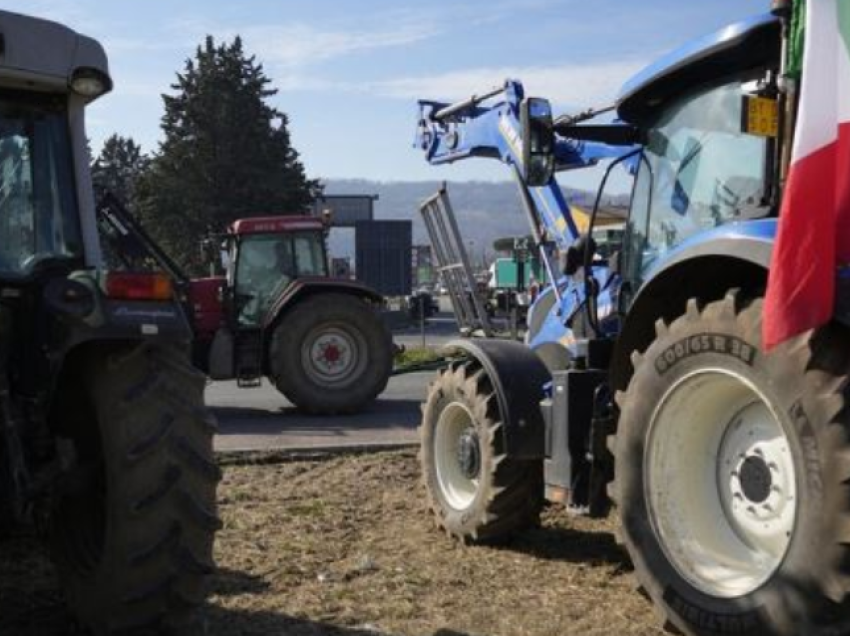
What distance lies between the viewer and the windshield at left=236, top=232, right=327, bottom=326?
14.3m

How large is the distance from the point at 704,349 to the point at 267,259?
1054 cm

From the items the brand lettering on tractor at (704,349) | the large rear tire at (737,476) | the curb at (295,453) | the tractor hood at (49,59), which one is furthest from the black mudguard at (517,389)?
the curb at (295,453)

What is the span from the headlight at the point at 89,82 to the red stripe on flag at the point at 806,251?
2.82 metres

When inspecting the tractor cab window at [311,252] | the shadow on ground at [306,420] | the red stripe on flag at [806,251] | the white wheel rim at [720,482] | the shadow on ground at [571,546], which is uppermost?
the red stripe on flag at [806,251]

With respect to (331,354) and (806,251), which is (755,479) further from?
(331,354)

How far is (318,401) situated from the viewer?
45.5ft

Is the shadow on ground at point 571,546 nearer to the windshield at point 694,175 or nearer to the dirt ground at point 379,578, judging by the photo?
the dirt ground at point 379,578

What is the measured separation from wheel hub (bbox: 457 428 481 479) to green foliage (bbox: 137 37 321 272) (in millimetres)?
32013

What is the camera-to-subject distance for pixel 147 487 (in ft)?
14.3

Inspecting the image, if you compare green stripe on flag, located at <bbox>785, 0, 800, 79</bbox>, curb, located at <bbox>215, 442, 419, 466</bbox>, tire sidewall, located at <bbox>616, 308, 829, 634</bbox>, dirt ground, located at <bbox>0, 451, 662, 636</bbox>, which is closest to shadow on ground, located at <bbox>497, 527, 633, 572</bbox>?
dirt ground, located at <bbox>0, 451, 662, 636</bbox>

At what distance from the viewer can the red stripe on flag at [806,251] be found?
375 cm

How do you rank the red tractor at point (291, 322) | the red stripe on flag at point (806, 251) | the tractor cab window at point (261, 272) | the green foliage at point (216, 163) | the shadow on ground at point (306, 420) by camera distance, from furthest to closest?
Result: the green foliage at point (216, 163) < the tractor cab window at point (261, 272) < the red tractor at point (291, 322) < the shadow on ground at point (306, 420) < the red stripe on flag at point (806, 251)

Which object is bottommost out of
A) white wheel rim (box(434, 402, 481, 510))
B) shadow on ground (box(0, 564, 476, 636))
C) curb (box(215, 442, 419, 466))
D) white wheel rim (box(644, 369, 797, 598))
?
curb (box(215, 442, 419, 466))

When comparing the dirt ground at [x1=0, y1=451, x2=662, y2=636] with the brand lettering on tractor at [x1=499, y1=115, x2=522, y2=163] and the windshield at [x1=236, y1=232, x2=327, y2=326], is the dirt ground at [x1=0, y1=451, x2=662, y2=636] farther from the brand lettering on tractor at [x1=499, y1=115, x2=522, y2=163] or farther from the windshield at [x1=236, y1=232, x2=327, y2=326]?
the windshield at [x1=236, y1=232, x2=327, y2=326]
